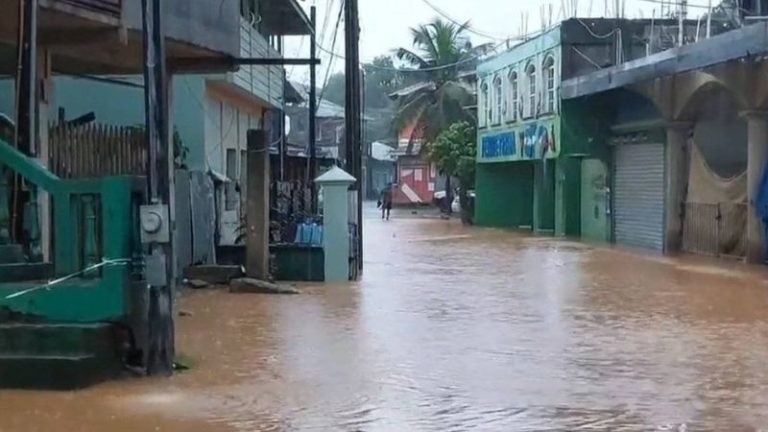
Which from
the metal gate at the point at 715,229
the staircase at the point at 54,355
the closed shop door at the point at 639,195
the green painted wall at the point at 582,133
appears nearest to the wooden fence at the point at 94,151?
Result: the staircase at the point at 54,355

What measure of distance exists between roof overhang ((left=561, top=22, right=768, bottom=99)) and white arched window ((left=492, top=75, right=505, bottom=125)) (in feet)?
34.8

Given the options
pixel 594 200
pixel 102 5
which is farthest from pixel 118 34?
pixel 594 200

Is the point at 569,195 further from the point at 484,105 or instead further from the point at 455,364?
the point at 455,364

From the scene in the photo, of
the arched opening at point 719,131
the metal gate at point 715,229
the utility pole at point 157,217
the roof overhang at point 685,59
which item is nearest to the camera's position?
the utility pole at point 157,217

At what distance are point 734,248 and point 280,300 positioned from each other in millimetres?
12942

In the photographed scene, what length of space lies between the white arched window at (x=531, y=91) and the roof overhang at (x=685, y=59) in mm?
5700

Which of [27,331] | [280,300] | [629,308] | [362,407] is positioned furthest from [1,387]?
[629,308]

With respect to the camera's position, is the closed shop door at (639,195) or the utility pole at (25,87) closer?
the utility pole at (25,87)

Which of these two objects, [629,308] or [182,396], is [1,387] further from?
[629,308]

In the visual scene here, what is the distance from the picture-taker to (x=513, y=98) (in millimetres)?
43312

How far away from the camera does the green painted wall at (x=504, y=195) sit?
46.5 m

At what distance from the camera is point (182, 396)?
918 centimetres

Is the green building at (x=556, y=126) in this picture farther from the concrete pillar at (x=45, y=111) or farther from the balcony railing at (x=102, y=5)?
the balcony railing at (x=102, y=5)

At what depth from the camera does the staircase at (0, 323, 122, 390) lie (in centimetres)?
948
